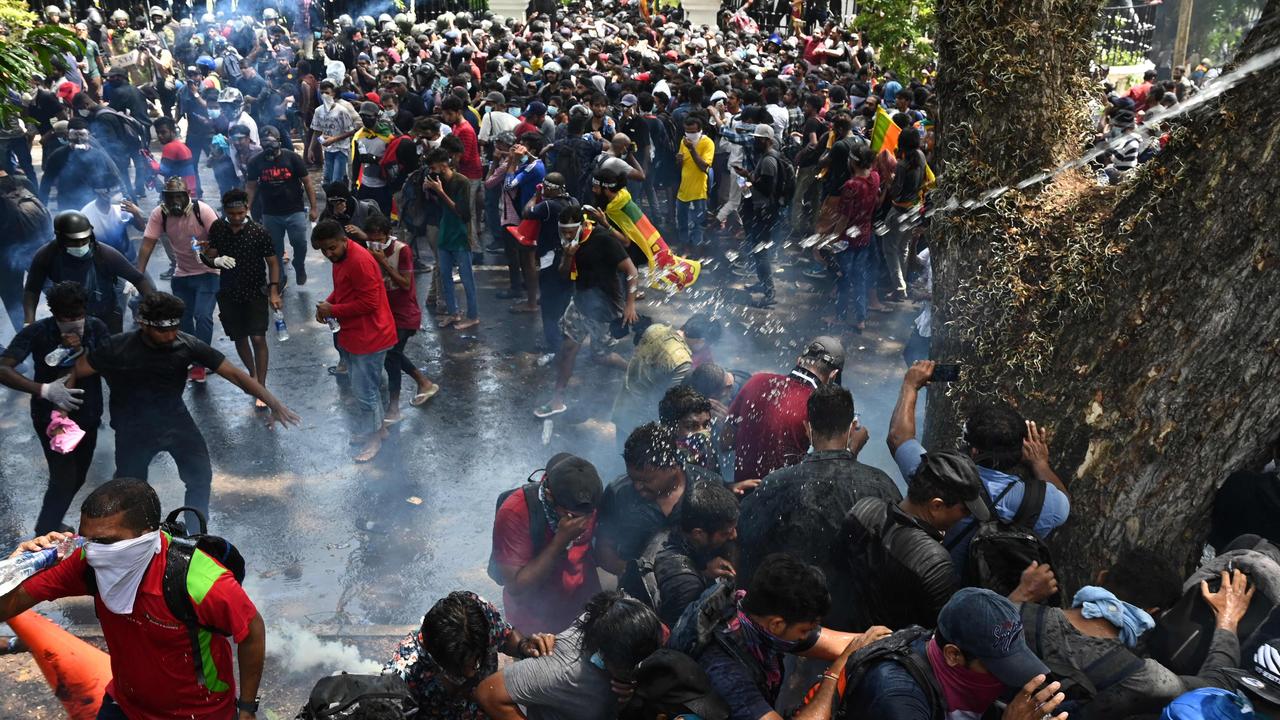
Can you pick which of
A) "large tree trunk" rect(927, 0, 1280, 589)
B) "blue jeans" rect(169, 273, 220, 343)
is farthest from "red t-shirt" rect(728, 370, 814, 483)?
"blue jeans" rect(169, 273, 220, 343)

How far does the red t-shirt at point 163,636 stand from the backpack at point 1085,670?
8.66ft

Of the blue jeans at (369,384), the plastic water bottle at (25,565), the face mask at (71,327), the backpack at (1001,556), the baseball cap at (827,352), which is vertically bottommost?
the blue jeans at (369,384)

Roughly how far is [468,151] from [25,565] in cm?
866

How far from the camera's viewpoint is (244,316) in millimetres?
7801

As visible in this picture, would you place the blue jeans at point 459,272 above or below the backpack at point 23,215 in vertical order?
below

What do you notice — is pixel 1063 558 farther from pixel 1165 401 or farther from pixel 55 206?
pixel 55 206

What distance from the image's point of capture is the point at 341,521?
653cm

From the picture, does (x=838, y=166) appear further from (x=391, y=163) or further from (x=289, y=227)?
(x=289, y=227)

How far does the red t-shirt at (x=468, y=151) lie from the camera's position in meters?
11.5

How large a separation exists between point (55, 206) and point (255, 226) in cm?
797

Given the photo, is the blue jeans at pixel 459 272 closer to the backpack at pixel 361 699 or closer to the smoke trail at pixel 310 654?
the smoke trail at pixel 310 654

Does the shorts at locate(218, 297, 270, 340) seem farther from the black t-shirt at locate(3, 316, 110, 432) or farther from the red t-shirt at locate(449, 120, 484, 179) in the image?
the red t-shirt at locate(449, 120, 484, 179)

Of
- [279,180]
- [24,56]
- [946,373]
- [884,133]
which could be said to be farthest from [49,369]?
[884,133]

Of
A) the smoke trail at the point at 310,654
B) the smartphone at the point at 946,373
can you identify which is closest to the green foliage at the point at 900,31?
the smartphone at the point at 946,373
